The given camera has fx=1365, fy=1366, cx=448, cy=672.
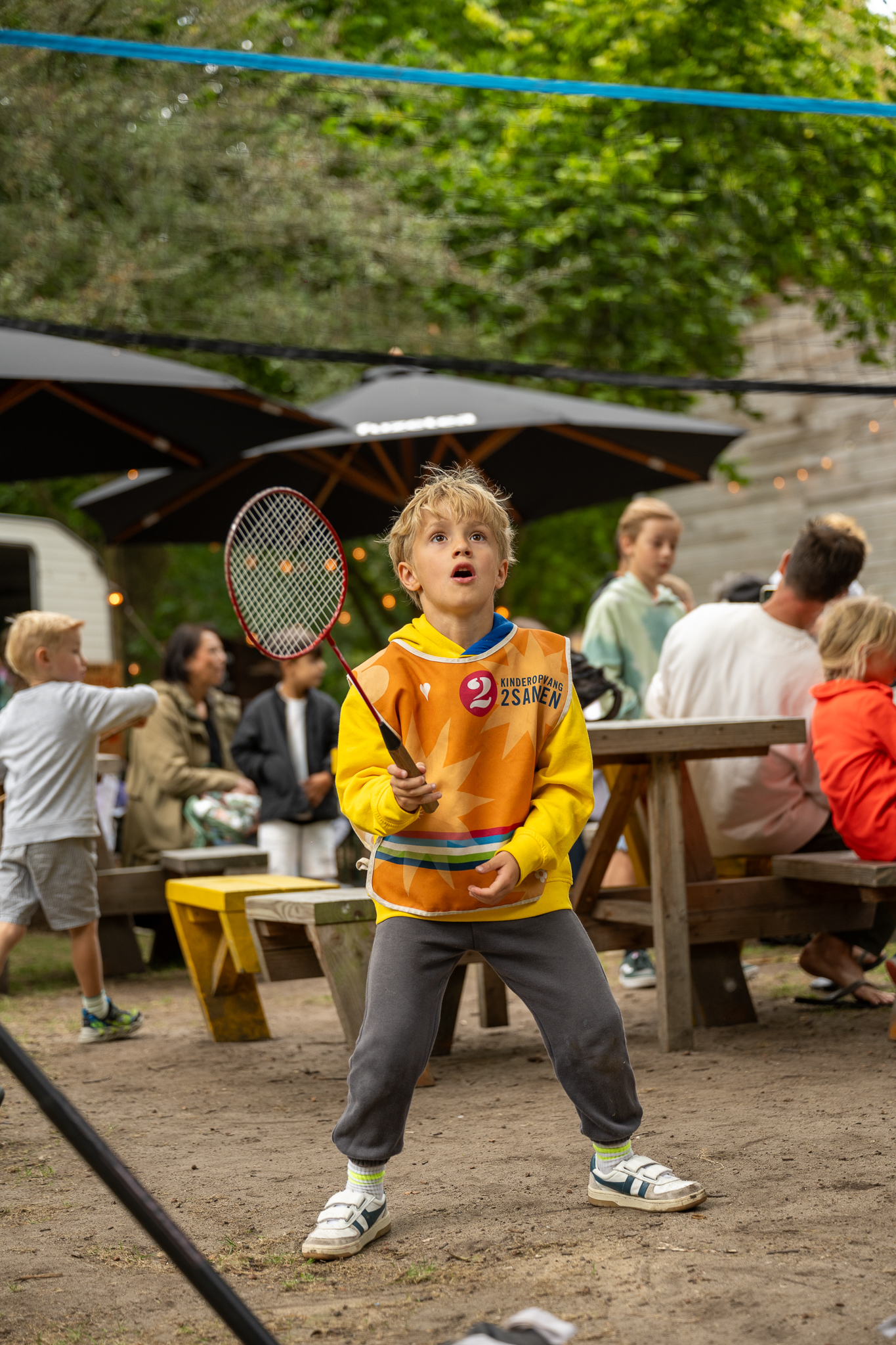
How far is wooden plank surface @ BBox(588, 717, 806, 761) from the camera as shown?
→ 12.7 ft

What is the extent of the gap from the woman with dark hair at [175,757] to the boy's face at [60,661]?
6.08ft

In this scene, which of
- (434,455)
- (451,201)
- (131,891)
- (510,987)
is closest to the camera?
(510,987)

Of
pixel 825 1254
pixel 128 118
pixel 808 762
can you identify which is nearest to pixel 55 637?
pixel 808 762

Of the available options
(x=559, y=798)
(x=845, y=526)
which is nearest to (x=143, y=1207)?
(x=559, y=798)

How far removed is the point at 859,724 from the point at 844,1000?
119cm

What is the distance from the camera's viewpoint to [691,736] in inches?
157

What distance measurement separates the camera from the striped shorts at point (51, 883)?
15.7 feet

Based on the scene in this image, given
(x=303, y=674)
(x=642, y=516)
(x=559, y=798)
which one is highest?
(x=642, y=516)

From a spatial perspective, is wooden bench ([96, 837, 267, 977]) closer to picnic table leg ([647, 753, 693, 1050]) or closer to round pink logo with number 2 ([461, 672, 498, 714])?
picnic table leg ([647, 753, 693, 1050])

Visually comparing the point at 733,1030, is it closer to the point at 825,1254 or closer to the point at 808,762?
the point at 808,762

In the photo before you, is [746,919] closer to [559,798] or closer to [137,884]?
[559,798]

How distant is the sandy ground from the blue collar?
3.72 feet

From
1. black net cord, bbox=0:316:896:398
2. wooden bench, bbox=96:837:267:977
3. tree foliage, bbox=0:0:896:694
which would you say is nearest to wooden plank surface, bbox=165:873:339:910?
wooden bench, bbox=96:837:267:977

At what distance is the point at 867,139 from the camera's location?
9352mm
